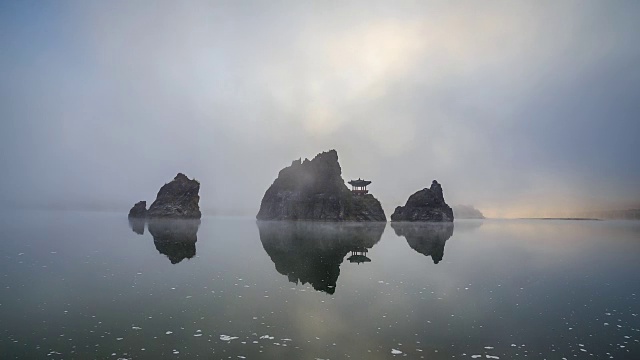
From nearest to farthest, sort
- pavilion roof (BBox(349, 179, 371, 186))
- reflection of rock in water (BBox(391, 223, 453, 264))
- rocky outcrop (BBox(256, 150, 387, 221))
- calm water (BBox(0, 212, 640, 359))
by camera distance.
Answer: calm water (BBox(0, 212, 640, 359))
reflection of rock in water (BBox(391, 223, 453, 264))
rocky outcrop (BBox(256, 150, 387, 221))
pavilion roof (BBox(349, 179, 371, 186))

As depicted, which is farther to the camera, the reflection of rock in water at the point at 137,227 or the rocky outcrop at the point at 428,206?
the rocky outcrop at the point at 428,206

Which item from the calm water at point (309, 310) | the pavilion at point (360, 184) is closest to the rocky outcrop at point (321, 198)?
the pavilion at point (360, 184)

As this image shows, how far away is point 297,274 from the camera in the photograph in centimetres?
3041

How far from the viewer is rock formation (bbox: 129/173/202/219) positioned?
526ft

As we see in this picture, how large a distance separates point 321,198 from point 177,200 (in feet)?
232

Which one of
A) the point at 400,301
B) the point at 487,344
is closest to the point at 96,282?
the point at 400,301

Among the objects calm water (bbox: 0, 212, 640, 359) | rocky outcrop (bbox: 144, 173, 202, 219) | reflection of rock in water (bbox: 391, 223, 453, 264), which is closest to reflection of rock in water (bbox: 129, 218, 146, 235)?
rocky outcrop (bbox: 144, 173, 202, 219)

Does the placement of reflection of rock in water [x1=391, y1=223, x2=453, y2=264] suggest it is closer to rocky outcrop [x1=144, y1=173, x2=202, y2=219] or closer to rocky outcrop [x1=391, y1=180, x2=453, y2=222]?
rocky outcrop [x1=391, y1=180, x2=453, y2=222]

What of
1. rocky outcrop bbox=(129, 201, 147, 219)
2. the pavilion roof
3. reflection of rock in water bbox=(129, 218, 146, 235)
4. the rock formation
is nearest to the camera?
reflection of rock in water bbox=(129, 218, 146, 235)

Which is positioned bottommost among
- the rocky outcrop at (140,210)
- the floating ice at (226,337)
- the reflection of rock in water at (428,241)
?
the reflection of rock in water at (428,241)

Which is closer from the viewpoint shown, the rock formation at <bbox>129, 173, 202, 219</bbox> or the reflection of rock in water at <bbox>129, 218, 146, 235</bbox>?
the reflection of rock in water at <bbox>129, 218, 146, 235</bbox>

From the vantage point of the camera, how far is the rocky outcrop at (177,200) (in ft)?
526

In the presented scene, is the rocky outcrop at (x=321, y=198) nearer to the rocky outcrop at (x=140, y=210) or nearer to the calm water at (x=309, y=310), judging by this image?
the rocky outcrop at (x=140, y=210)

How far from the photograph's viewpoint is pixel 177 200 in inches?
6339
